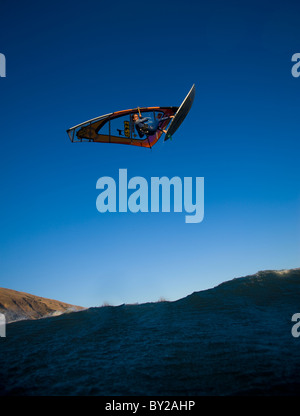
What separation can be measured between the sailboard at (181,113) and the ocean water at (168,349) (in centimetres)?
1073

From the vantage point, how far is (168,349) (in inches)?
319

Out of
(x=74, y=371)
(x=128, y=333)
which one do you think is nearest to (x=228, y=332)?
(x=128, y=333)

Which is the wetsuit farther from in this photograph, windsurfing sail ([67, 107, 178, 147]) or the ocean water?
the ocean water

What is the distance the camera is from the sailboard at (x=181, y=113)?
1398 centimetres

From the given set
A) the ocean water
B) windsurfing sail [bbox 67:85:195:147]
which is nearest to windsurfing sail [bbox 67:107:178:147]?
windsurfing sail [bbox 67:85:195:147]

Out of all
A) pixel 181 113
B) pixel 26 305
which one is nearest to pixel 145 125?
pixel 181 113

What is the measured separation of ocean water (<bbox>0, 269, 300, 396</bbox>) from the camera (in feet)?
19.7

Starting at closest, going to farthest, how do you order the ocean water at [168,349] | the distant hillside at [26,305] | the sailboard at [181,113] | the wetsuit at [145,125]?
the ocean water at [168,349] < the sailboard at [181,113] < the wetsuit at [145,125] < the distant hillside at [26,305]

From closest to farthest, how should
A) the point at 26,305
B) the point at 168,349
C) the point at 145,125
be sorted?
the point at 168,349 < the point at 145,125 < the point at 26,305

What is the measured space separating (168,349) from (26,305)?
22598mm

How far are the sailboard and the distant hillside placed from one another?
17965 mm

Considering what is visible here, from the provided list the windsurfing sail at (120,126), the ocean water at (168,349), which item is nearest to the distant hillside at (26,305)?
the ocean water at (168,349)

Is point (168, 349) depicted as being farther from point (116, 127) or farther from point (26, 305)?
point (26, 305)

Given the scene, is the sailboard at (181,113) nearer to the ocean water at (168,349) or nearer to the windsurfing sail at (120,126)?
the windsurfing sail at (120,126)
